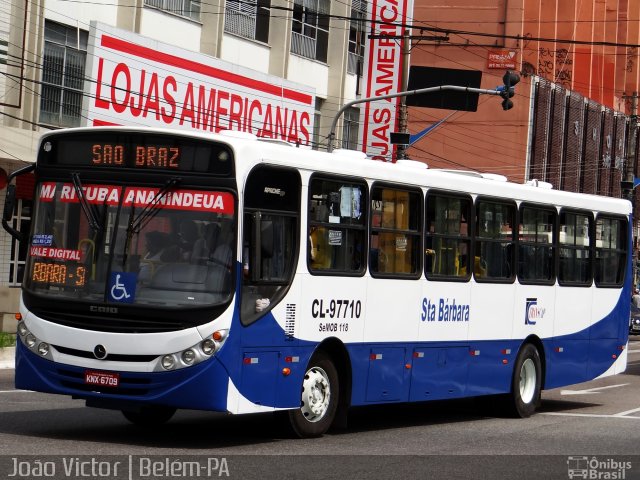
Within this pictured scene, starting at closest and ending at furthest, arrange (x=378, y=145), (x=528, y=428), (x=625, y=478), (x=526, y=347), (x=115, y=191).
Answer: (x=625, y=478) → (x=115, y=191) → (x=528, y=428) → (x=526, y=347) → (x=378, y=145)

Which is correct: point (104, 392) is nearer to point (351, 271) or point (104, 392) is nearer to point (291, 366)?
point (291, 366)

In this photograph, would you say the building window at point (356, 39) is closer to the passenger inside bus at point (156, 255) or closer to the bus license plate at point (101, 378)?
the passenger inside bus at point (156, 255)

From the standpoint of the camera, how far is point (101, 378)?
40.5ft

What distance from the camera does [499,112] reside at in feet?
225

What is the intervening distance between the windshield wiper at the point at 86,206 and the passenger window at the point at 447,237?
14.3 feet

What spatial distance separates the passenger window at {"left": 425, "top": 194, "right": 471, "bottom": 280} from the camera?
15.7m

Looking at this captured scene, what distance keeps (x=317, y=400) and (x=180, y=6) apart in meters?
23.7

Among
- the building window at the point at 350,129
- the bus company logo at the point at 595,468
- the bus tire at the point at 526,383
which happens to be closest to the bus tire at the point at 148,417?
the bus company logo at the point at 595,468

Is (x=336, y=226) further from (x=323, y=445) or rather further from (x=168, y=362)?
(x=168, y=362)

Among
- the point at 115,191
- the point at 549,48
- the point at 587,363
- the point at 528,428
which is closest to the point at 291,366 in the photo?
the point at 115,191

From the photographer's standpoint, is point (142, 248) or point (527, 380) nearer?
point (142, 248)

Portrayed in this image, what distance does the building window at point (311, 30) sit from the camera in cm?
4166

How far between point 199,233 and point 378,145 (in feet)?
94.9

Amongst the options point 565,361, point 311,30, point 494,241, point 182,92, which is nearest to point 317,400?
point 494,241
